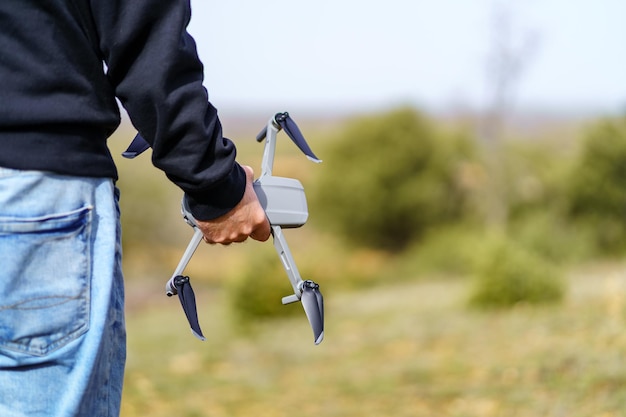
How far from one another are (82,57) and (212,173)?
0.28m

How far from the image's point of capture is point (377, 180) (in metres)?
24.1

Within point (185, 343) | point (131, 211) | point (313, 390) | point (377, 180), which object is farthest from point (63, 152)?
point (377, 180)

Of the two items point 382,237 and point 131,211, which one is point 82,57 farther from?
point 382,237

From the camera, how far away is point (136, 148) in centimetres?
180

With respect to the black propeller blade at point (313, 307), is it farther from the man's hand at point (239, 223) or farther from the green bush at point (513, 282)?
the green bush at point (513, 282)

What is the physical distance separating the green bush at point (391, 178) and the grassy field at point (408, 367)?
15803 mm

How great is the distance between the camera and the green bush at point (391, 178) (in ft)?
78.6

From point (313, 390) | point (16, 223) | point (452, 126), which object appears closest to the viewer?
point (16, 223)

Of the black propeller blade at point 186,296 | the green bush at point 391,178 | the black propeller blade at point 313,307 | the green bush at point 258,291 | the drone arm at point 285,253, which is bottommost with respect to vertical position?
the green bush at point 391,178

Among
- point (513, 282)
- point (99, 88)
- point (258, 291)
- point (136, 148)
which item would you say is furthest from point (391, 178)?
point (99, 88)

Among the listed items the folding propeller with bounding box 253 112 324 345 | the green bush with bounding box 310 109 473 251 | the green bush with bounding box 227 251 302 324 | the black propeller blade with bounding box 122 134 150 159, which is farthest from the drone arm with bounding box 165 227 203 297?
the green bush with bounding box 310 109 473 251

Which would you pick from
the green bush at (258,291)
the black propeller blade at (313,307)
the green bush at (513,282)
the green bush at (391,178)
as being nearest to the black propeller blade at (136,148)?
the black propeller blade at (313,307)

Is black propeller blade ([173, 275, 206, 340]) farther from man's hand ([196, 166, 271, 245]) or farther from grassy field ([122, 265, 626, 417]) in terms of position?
grassy field ([122, 265, 626, 417])

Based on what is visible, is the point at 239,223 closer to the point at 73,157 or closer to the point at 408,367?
the point at 73,157
